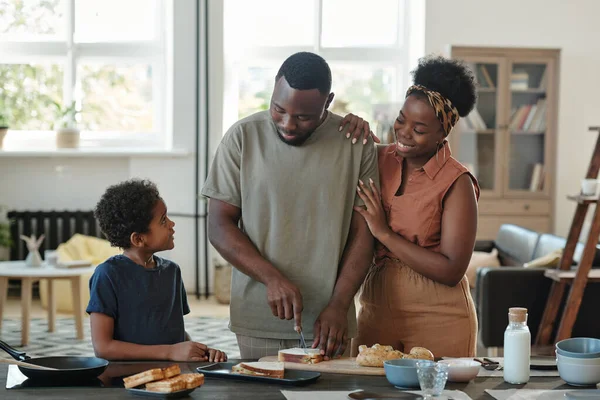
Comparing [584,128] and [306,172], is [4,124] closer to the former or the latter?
[584,128]

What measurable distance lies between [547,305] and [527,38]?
3659 mm

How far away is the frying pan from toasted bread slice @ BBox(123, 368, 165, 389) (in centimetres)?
12

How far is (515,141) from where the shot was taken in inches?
293

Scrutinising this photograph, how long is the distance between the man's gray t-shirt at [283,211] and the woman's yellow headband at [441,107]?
0.28 metres

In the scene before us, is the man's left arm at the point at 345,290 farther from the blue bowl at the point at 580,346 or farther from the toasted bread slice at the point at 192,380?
the blue bowl at the point at 580,346

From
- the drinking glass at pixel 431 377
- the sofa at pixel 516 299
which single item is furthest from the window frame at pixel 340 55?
the drinking glass at pixel 431 377

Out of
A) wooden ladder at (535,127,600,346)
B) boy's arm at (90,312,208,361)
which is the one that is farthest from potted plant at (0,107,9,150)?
boy's arm at (90,312,208,361)

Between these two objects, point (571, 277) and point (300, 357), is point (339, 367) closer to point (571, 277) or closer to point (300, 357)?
point (300, 357)

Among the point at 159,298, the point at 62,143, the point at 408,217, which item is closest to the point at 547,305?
the point at 408,217

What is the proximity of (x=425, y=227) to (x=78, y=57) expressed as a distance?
234 inches

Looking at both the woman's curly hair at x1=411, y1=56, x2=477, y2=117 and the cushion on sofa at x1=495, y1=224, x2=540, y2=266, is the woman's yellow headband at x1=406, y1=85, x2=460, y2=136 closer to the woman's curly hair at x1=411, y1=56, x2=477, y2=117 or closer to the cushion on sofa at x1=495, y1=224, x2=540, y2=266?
the woman's curly hair at x1=411, y1=56, x2=477, y2=117

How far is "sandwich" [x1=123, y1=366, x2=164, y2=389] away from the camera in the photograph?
1.80m

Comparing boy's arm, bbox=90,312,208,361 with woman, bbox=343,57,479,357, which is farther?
woman, bbox=343,57,479,357

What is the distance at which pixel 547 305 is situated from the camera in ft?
14.8
